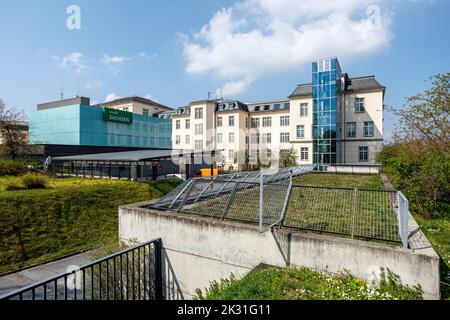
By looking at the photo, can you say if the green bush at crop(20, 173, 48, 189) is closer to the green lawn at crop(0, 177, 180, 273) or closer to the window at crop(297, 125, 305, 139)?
the green lawn at crop(0, 177, 180, 273)

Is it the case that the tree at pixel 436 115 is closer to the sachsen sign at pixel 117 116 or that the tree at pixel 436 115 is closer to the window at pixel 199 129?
the window at pixel 199 129

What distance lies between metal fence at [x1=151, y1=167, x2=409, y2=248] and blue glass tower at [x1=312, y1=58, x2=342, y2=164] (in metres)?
31.7

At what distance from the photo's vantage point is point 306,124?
3931cm

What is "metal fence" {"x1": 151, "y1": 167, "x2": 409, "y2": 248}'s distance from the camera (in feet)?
16.6

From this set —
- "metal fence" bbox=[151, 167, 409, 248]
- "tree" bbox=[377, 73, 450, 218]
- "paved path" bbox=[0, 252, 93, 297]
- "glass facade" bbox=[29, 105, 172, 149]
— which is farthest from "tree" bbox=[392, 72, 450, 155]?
"glass facade" bbox=[29, 105, 172, 149]

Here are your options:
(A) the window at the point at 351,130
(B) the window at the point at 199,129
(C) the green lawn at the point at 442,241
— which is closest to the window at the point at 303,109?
(A) the window at the point at 351,130

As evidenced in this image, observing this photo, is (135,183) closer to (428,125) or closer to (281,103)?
(428,125)

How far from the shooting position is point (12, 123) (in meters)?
27.6

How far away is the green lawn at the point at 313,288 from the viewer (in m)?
3.63

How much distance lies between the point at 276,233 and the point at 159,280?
2.98 metres

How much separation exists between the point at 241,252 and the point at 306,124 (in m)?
36.8

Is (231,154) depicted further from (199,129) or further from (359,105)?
(359,105)

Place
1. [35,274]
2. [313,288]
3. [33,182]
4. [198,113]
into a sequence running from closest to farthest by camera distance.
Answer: [313,288] → [35,274] → [33,182] → [198,113]

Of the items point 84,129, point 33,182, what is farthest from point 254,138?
point 33,182
